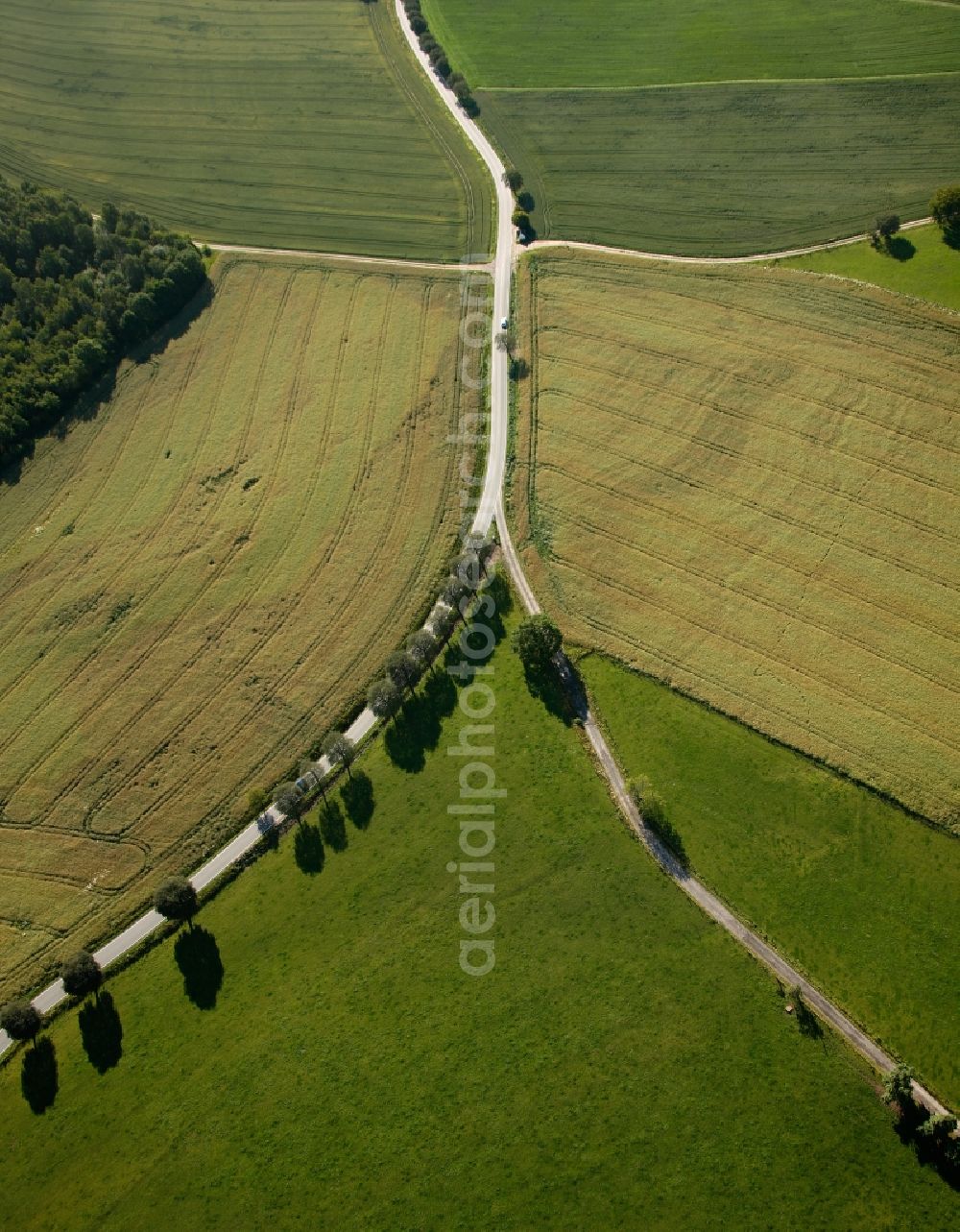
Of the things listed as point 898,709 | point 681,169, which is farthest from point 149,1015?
point 681,169

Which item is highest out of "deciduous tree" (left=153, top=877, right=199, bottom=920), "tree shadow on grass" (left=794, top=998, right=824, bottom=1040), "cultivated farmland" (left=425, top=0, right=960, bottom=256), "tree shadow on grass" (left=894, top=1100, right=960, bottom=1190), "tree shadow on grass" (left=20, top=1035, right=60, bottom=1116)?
"cultivated farmland" (left=425, top=0, right=960, bottom=256)

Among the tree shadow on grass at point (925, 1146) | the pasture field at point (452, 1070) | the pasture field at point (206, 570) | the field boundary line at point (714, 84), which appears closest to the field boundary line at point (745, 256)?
the pasture field at point (206, 570)

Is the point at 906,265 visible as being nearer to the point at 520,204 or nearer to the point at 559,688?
the point at 520,204

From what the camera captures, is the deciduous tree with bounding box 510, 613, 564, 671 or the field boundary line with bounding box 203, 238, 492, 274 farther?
the field boundary line with bounding box 203, 238, 492, 274

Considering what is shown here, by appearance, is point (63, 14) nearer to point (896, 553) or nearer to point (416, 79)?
point (416, 79)

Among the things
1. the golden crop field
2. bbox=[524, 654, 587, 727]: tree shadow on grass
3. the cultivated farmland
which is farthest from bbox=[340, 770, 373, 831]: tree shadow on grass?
the cultivated farmland

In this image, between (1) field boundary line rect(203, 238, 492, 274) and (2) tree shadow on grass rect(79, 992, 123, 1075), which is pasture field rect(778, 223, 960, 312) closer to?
(1) field boundary line rect(203, 238, 492, 274)

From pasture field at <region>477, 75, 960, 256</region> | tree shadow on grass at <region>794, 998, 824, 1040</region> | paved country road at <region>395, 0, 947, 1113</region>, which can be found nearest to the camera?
tree shadow on grass at <region>794, 998, 824, 1040</region>
